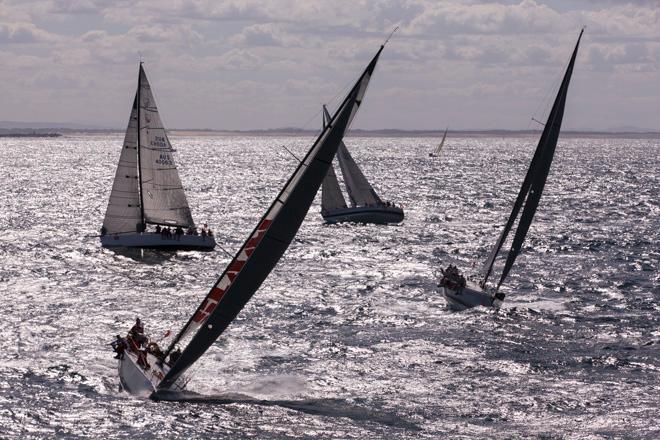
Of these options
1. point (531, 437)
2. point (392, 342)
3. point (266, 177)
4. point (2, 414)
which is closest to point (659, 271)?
point (392, 342)

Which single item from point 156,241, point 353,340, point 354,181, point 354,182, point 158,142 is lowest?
point 353,340

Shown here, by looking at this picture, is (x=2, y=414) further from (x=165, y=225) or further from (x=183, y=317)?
(x=165, y=225)

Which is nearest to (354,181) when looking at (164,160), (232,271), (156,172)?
(164,160)

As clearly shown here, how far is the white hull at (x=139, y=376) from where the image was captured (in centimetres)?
3553

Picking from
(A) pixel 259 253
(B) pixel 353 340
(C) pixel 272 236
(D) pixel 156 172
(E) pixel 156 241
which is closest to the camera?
(C) pixel 272 236

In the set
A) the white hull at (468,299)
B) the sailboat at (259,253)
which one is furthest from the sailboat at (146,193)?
the sailboat at (259,253)

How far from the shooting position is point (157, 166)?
66.2 m

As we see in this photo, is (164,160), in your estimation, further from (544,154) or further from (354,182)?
(544,154)

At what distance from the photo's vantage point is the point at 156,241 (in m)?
66.8

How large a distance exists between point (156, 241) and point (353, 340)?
2648cm

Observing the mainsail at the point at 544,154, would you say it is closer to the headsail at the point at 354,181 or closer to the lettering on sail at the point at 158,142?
the lettering on sail at the point at 158,142

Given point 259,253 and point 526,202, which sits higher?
point 526,202

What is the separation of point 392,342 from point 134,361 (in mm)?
11965

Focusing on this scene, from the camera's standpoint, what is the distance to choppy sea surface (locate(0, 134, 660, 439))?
32688 millimetres
